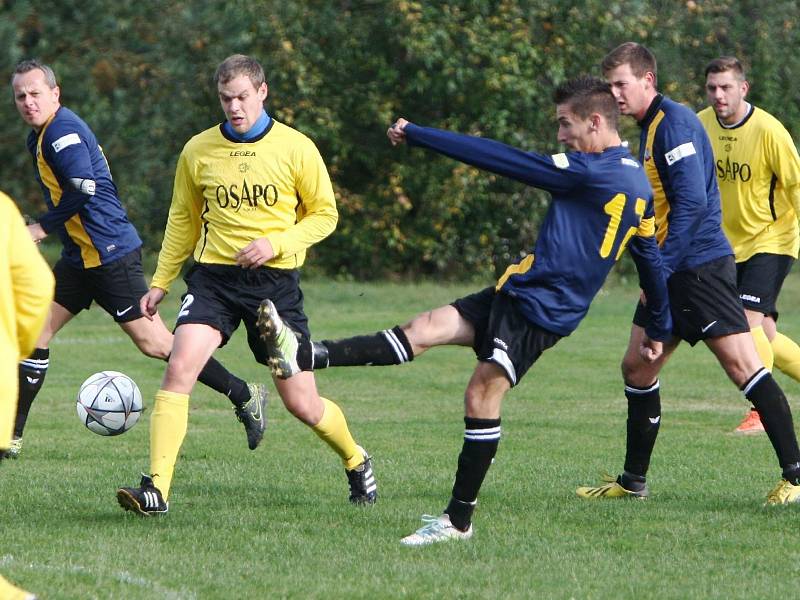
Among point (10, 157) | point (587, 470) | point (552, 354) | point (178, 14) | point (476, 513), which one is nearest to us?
point (476, 513)

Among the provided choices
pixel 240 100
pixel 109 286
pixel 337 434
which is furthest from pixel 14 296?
pixel 109 286

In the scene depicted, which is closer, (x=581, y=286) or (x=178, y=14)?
(x=581, y=286)

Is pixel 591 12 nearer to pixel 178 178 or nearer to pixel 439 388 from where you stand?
pixel 439 388

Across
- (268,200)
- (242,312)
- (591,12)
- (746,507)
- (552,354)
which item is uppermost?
(591,12)

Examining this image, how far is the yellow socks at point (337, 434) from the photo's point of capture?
7.14 meters

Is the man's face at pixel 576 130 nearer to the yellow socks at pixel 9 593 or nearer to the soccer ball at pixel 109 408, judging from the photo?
the yellow socks at pixel 9 593

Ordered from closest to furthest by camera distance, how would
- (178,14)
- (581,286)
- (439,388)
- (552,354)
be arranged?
(581,286), (439,388), (552,354), (178,14)

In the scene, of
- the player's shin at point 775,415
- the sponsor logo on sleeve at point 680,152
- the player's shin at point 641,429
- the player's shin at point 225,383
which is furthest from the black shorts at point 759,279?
the player's shin at point 225,383

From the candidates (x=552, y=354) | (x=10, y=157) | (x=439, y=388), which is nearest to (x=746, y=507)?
(x=439, y=388)

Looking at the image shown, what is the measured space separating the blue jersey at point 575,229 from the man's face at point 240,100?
1.29 metres

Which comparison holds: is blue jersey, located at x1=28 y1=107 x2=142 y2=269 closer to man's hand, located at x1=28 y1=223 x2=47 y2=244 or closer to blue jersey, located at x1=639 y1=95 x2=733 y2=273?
man's hand, located at x1=28 y1=223 x2=47 y2=244

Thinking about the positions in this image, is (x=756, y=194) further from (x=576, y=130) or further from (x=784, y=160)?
(x=576, y=130)

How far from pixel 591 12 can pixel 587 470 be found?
17.5m

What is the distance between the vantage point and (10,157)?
71.3 ft
